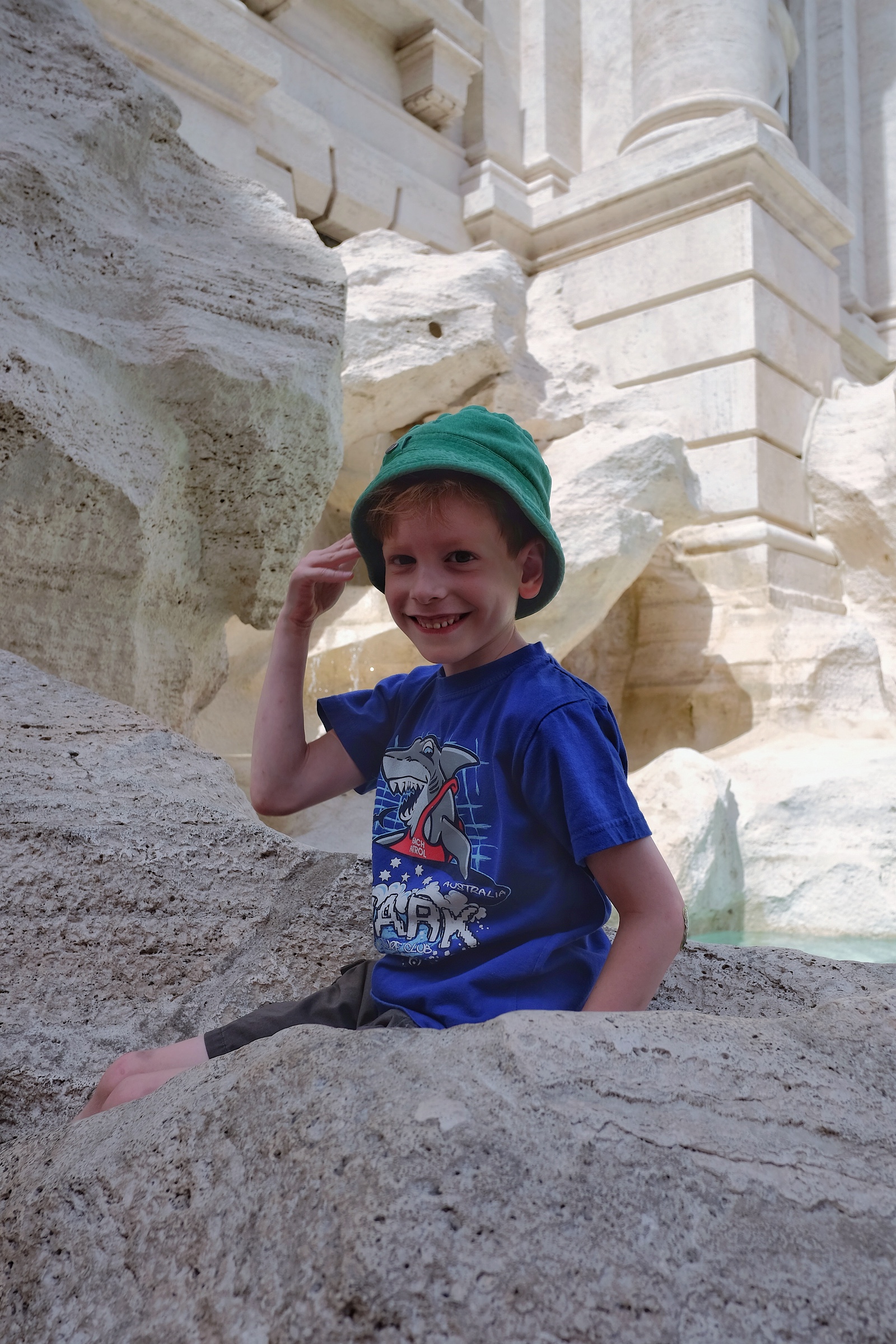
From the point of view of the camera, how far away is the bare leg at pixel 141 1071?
2.98ft

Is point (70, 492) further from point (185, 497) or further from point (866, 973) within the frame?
point (866, 973)

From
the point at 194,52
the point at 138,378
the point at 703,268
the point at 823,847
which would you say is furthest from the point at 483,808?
the point at 703,268

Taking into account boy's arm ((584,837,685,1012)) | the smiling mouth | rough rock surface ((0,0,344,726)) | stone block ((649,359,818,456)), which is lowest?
boy's arm ((584,837,685,1012))

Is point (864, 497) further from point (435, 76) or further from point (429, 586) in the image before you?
point (429, 586)

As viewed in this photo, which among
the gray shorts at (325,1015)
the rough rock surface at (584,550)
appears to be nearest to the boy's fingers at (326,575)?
the gray shorts at (325,1015)

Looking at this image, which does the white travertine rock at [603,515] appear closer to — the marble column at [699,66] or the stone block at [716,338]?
the stone block at [716,338]

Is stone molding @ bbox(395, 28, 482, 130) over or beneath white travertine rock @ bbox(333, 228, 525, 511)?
over

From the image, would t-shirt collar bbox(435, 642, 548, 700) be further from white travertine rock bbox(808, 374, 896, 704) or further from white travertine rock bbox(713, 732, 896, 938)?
white travertine rock bbox(808, 374, 896, 704)

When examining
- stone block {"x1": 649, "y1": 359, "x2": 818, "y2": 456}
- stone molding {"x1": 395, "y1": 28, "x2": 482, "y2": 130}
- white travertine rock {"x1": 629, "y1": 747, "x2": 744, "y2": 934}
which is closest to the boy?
white travertine rock {"x1": 629, "y1": 747, "x2": 744, "y2": 934}

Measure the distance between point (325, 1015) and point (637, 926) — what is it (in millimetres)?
339

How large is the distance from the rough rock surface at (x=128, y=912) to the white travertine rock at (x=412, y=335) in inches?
134

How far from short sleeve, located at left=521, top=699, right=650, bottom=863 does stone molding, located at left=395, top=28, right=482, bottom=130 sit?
268 inches

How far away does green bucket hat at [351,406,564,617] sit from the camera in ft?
3.36

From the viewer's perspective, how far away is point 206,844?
51.2 inches
